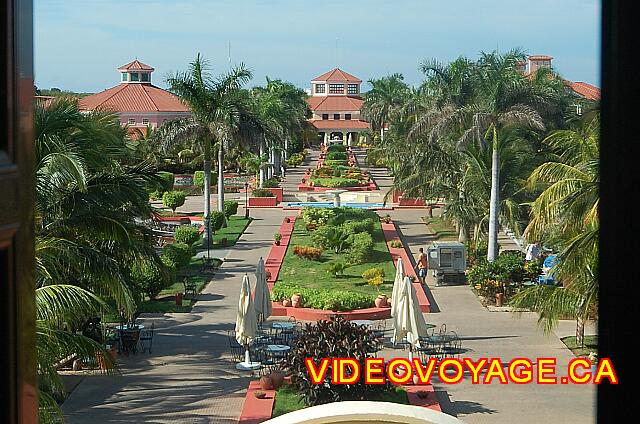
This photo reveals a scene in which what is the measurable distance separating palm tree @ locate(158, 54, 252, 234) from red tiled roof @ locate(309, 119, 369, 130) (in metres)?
50.2

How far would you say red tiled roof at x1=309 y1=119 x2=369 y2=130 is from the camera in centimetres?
7175

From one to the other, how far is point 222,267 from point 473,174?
5.90 metres

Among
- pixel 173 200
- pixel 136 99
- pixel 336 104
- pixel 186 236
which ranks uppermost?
pixel 336 104

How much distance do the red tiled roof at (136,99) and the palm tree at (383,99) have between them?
11065 mm

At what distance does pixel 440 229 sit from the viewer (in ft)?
82.8

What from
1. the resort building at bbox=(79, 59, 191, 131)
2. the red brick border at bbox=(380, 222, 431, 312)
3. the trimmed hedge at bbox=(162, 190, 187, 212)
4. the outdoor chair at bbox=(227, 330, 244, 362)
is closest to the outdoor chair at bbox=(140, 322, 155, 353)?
the outdoor chair at bbox=(227, 330, 244, 362)

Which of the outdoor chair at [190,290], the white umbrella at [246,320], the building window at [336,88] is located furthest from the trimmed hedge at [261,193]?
the building window at [336,88]

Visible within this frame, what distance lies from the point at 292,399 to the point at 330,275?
27.2 ft

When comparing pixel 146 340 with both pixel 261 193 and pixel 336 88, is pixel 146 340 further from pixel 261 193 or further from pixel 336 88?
pixel 336 88

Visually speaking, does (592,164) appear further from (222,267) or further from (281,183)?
(281,183)

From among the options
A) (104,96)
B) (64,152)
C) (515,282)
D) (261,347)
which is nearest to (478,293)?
(515,282)

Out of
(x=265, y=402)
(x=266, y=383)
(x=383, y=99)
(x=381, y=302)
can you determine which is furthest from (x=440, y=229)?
(x=383, y=99)

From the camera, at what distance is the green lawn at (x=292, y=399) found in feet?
32.9

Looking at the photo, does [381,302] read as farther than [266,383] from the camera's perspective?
Yes
